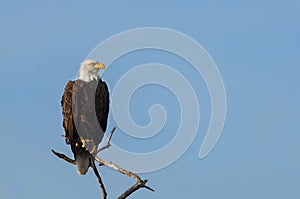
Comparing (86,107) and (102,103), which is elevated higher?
(102,103)

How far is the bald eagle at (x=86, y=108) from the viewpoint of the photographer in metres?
12.9

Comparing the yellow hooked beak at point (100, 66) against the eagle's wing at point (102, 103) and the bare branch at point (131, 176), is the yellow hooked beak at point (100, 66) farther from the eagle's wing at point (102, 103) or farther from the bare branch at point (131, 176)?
the bare branch at point (131, 176)

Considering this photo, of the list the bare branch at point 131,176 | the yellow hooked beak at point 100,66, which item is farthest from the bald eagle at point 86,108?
the bare branch at point 131,176

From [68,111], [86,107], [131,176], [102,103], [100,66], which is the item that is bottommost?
[131,176]

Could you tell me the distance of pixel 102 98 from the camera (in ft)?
43.2

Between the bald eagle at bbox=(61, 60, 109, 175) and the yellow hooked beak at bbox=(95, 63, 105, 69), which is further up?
the yellow hooked beak at bbox=(95, 63, 105, 69)

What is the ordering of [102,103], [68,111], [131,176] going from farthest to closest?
[102,103]
[68,111]
[131,176]

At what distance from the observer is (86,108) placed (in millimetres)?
13023

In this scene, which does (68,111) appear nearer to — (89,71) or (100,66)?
(89,71)

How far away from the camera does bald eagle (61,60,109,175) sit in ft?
42.2

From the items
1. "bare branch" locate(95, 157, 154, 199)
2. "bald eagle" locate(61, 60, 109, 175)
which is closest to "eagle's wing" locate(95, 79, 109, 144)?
"bald eagle" locate(61, 60, 109, 175)

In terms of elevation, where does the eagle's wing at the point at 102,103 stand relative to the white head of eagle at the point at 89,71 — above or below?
below

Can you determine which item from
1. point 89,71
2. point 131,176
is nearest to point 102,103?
point 89,71

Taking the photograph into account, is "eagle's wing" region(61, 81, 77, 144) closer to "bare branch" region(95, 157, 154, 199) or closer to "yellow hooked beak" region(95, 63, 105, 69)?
"yellow hooked beak" region(95, 63, 105, 69)
